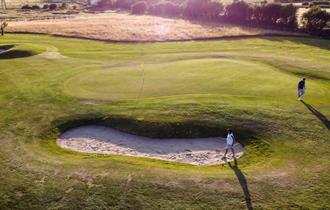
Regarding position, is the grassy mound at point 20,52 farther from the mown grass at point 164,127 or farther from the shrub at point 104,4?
the shrub at point 104,4

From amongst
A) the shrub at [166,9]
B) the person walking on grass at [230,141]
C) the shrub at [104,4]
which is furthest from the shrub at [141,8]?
the person walking on grass at [230,141]

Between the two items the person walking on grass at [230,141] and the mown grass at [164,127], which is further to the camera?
the person walking on grass at [230,141]

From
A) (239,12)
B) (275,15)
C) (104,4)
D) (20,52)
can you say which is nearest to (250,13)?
(239,12)

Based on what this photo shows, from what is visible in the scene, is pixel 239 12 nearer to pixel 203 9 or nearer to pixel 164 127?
pixel 203 9

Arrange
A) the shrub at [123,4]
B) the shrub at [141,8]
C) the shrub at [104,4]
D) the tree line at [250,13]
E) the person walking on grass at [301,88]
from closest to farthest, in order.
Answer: the person walking on grass at [301,88]
the tree line at [250,13]
the shrub at [141,8]
the shrub at [123,4]
the shrub at [104,4]

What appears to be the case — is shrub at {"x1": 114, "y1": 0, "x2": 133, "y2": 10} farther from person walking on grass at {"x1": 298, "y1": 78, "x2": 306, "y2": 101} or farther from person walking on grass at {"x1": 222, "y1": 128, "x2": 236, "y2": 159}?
person walking on grass at {"x1": 222, "y1": 128, "x2": 236, "y2": 159}

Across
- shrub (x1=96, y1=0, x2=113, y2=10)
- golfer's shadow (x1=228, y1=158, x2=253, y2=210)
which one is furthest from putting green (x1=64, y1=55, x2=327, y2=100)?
shrub (x1=96, y1=0, x2=113, y2=10)

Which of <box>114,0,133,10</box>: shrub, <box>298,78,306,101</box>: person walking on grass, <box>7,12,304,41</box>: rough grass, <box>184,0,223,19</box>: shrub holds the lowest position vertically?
<box>298,78,306,101</box>: person walking on grass
